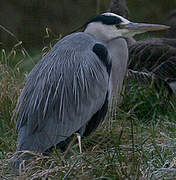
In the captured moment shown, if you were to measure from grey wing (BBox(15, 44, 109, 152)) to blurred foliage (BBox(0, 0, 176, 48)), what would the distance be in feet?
17.0

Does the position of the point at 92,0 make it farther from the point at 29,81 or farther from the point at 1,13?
the point at 29,81

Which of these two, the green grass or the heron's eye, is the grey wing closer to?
the green grass

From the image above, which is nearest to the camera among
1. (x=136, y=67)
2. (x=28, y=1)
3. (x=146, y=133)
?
(x=146, y=133)

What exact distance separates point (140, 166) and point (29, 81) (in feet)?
3.27

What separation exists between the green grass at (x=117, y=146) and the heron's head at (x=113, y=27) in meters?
0.52

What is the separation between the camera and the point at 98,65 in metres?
3.21

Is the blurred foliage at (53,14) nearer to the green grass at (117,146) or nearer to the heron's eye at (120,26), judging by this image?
the green grass at (117,146)

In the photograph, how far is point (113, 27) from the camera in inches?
128

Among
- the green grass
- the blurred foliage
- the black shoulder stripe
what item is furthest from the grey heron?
the blurred foliage

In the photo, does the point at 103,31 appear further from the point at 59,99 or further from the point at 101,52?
the point at 59,99

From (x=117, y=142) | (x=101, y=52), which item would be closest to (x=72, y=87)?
(x=101, y=52)

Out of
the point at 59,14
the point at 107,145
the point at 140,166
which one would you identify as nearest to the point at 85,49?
the point at 107,145

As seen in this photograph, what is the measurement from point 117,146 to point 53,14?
6.72 m

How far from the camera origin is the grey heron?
3.04 metres
